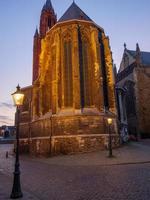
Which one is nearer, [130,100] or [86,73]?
[86,73]

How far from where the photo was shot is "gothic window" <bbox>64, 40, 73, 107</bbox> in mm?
19506

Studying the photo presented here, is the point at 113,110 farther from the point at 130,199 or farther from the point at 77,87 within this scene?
the point at 130,199

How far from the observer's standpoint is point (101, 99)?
63.4 feet

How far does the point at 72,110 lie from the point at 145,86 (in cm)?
1855

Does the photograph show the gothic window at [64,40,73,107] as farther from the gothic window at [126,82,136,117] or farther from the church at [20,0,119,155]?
the gothic window at [126,82,136,117]

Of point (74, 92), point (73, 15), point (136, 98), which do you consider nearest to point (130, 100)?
point (136, 98)

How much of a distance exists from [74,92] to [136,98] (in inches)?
654

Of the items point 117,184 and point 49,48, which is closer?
point 117,184

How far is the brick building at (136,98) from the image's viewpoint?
99.7ft

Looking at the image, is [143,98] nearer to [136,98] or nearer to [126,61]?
[136,98]

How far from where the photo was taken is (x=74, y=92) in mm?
18859

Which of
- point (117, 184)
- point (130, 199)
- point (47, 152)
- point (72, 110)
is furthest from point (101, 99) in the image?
point (130, 199)

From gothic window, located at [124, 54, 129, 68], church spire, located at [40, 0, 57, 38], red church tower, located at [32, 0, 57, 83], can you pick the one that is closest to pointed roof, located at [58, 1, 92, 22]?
red church tower, located at [32, 0, 57, 83]

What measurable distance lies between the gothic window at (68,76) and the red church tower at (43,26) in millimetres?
16863
